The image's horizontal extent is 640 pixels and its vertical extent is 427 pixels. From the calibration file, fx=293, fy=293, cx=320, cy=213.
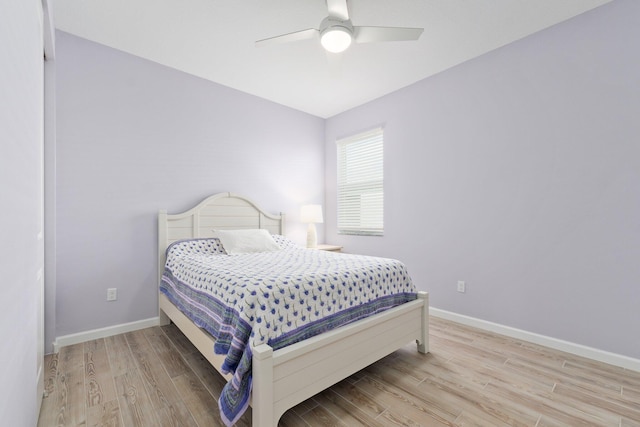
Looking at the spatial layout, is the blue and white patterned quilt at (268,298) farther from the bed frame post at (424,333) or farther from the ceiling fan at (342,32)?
the ceiling fan at (342,32)

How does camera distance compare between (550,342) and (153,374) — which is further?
(550,342)

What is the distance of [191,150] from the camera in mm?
3158

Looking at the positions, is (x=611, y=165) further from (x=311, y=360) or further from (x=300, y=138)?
(x=300, y=138)

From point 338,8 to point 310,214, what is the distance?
2.44 m

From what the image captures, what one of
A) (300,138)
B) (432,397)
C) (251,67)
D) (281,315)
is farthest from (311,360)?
(300,138)

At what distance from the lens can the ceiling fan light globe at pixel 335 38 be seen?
1990 millimetres

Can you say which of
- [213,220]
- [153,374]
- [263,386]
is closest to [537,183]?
[263,386]

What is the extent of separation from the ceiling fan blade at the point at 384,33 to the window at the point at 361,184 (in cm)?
171

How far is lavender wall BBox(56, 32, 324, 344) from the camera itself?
248cm

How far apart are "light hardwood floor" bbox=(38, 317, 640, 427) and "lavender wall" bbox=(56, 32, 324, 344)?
52 cm

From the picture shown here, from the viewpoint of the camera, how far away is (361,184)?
159 inches

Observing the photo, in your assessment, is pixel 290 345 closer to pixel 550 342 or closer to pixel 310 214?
pixel 550 342

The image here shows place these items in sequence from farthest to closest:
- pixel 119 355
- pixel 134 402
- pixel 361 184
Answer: pixel 361 184, pixel 119 355, pixel 134 402

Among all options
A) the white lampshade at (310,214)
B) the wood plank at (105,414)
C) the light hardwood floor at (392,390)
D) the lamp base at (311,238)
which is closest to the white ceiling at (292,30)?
the white lampshade at (310,214)
